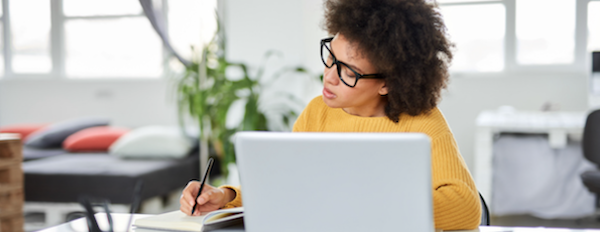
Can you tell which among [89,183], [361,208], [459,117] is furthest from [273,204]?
[459,117]

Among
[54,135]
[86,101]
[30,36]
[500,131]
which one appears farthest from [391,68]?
[30,36]

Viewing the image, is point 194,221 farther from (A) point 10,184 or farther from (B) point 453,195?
(A) point 10,184

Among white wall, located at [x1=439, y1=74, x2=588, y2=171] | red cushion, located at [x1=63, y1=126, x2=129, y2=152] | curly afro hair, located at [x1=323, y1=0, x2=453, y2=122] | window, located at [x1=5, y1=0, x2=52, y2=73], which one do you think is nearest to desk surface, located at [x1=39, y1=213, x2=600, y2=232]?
curly afro hair, located at [x1=323, y1=0, x2=453, y2=122]

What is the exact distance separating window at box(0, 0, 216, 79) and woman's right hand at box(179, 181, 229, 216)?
436 centimetres

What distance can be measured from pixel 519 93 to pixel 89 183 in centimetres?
377

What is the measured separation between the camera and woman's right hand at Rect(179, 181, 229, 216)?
97 centimetres

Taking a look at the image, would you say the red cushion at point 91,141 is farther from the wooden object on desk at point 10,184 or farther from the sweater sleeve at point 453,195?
the sweater sleeve at point 453,195

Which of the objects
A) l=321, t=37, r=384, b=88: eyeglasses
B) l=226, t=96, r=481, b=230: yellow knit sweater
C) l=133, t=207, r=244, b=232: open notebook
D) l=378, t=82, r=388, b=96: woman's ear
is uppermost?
l=321, t=37, r=384, b=88: eyeglasses

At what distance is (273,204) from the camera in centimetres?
63

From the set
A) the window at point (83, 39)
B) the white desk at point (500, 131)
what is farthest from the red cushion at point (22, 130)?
the white desk at point (500, 131)

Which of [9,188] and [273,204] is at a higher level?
[273,204]

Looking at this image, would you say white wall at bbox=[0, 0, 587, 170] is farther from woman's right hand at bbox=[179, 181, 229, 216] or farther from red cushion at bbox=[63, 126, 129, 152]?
woman's right hand at bbox=[179, 181, 229, 216]

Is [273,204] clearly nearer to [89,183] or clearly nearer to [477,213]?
[477,213]

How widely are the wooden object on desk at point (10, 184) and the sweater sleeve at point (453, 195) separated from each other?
2.06 metres
